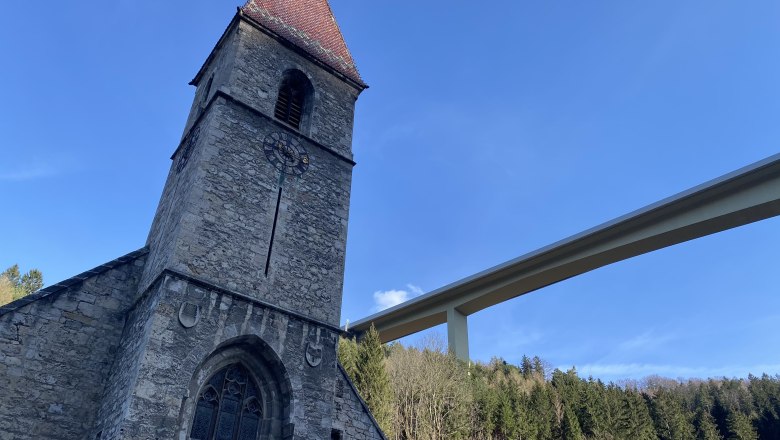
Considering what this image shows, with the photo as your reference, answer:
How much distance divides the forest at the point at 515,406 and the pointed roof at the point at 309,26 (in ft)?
42.6

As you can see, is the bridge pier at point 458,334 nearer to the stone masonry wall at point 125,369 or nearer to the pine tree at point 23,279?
the stone masonry wall at point 125,369

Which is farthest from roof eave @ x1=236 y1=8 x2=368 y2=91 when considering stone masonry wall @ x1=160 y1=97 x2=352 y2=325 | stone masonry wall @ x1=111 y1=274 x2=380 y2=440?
stone masonry wall @ x1=111 y1=274 x2=380 y2=440

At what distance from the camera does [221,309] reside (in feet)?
31.4

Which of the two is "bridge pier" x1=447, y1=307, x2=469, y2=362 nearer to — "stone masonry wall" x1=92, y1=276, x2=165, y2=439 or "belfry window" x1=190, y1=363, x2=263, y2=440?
"belfry window" x1=190, y1=363, x2=263, y2=440

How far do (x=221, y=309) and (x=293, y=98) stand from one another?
6597 mm

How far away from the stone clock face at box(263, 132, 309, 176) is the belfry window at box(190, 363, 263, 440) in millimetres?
4710

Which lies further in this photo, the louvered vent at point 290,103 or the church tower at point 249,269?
the louvered vent at point 290,103

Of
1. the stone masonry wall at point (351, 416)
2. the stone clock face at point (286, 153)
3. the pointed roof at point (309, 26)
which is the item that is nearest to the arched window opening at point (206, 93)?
the pointed roof at point (309, 26)

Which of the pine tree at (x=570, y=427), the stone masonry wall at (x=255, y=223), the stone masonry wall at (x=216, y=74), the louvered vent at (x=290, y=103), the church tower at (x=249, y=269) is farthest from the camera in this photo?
the pine tree at (x=570, y=427)

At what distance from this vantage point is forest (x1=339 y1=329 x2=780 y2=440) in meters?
24.3

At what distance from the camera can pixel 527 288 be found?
30.7 meters

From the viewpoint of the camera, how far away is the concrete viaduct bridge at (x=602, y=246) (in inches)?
854

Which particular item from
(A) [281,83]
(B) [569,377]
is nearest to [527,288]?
(B) [569,377]

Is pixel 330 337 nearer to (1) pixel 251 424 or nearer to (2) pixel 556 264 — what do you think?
(1) pixel 251 424
